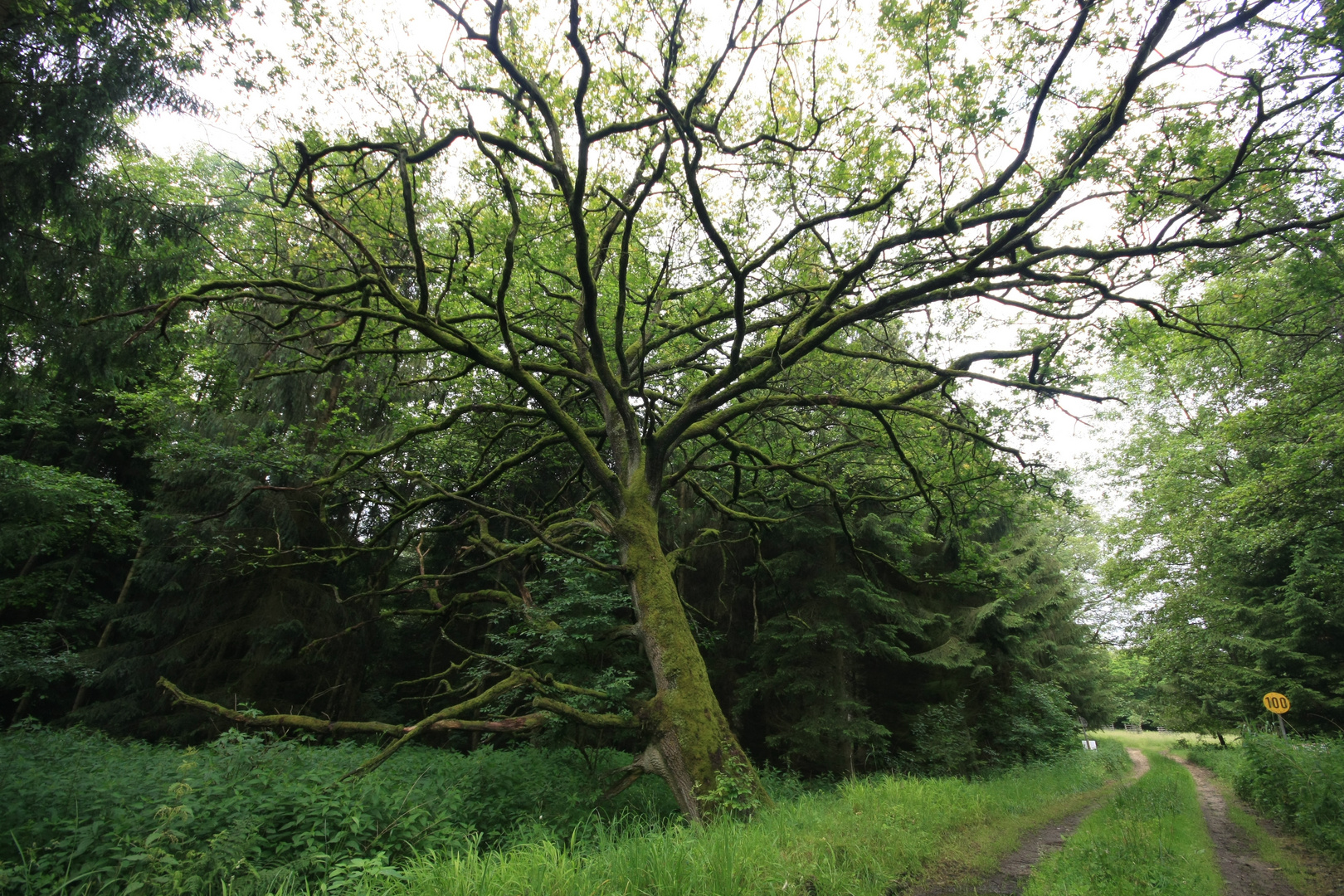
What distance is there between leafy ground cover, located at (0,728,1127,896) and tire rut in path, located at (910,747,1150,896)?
19 centimetres

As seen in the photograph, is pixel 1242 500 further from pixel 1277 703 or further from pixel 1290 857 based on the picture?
pixel 1277 703

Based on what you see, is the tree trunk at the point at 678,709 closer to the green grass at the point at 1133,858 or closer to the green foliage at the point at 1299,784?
the green grass at the point at 1133,858

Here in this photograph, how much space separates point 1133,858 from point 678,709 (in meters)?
4.91

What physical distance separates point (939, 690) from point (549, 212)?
39.6 ft

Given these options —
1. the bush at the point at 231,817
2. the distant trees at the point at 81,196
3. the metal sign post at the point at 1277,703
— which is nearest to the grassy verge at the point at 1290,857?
the metal sign post at the point at 1277,703

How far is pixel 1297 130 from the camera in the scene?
4.92 metres

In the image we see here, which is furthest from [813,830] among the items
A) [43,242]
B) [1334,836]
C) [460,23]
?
[43,242]

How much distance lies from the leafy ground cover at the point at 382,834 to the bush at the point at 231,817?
0.06 ft

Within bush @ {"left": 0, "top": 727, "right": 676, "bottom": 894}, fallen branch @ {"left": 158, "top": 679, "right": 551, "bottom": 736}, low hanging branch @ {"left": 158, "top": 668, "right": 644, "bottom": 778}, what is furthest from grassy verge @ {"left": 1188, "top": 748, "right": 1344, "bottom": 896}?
fallen branch @ {"left": 158, "top": 679, "right": 551, "bottom": 736}

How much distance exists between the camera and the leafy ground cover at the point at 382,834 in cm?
292

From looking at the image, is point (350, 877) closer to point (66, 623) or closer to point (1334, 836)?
point (1334, 836)

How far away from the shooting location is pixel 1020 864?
19.5 feet

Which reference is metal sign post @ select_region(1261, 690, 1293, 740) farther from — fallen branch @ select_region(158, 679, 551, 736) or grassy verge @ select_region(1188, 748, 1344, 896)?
fallen branch @ select_region(158, 679, 551, 736)

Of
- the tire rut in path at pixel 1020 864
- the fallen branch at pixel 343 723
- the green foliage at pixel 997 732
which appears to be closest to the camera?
the fallen branch at pixel 343 723
